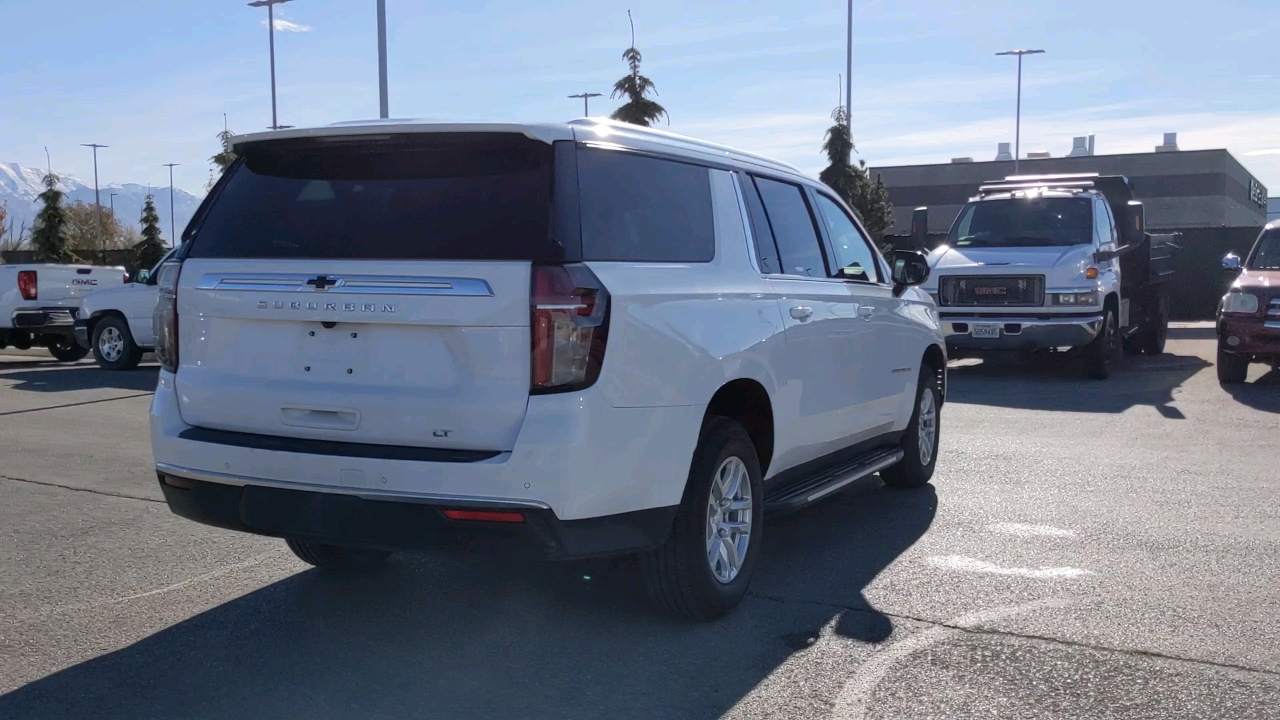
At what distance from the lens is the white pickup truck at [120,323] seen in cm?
1712

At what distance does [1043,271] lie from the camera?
14109 mm

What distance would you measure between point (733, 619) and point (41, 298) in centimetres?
1706

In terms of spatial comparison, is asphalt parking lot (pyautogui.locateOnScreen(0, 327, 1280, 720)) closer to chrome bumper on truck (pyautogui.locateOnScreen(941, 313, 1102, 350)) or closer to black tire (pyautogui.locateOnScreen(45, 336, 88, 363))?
chrome bumper on truck (pyautogui.locateOnScreen(941, 313, 1102, 350))

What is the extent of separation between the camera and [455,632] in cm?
497

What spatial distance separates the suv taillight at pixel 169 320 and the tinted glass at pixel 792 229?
259cm

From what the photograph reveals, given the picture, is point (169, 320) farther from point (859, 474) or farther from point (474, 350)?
point (859, 474)

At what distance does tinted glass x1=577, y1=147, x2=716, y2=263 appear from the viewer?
14.9 ft

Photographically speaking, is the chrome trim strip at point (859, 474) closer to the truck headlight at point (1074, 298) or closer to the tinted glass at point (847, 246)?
the tinted glass at point (847, 246)

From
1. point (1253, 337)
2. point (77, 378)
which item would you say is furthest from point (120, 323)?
point (1253, 337)

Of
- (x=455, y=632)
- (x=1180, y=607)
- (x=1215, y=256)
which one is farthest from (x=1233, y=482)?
(x=1215, y=256)

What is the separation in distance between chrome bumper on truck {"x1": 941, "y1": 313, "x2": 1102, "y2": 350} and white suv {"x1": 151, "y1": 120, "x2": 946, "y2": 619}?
371 inches

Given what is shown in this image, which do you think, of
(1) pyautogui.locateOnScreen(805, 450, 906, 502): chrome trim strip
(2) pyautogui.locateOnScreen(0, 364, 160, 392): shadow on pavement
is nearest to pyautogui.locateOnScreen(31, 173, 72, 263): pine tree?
(2) pyautogui.locateOnScreen(0, 364, 160, 392): shadow on pavement

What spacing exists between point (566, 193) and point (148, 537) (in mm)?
3557

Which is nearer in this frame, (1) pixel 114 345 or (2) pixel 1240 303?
(2) pixel 1240 303
